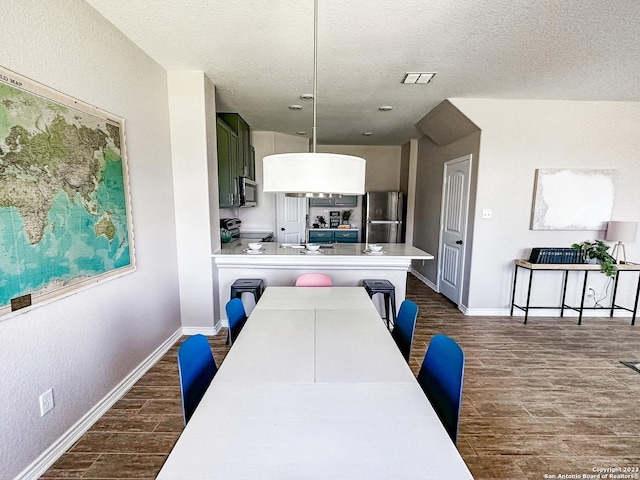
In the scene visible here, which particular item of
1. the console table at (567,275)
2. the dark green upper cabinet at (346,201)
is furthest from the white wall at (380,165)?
the console table at (567,275)

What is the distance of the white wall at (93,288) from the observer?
4.80 ft

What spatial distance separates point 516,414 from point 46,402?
9.39 ft

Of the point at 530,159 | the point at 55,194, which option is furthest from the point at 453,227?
the point at 55,194

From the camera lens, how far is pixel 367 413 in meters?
1.06

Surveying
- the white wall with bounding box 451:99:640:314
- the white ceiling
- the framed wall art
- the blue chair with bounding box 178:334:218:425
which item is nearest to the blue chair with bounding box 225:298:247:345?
the blue chair with bounding box 178:334:218:425

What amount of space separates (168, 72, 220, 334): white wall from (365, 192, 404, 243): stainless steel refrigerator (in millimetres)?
3684

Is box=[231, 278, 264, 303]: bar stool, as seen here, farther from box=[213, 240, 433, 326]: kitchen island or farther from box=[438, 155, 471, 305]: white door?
box=[438, 155, 471, 305]: white door

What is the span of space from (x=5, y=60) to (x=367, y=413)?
2.19 m

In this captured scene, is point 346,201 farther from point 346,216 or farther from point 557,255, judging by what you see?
point 557,255

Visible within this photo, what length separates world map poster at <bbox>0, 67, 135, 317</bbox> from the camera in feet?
4.59

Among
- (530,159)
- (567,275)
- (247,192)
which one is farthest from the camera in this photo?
(247,192)

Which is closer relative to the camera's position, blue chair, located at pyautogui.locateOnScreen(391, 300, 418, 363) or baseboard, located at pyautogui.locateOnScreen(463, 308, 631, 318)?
blue chair, located at pyautogui.locateOnScreen(391, 300, 418, 363)

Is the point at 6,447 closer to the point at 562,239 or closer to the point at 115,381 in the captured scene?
the point at 115,381

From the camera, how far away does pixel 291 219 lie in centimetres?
563
